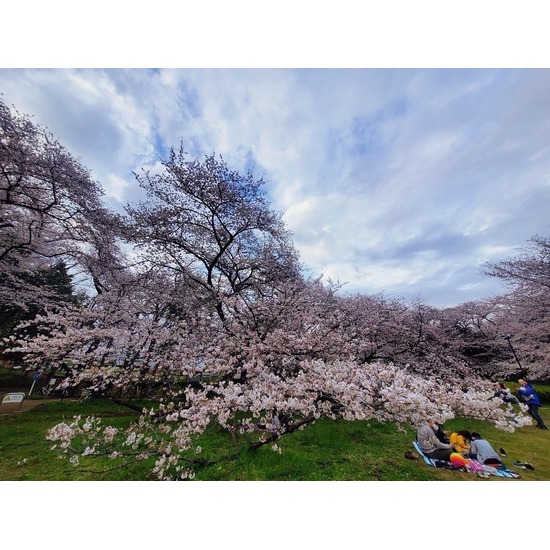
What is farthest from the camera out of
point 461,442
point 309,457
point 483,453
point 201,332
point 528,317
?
point 528,317

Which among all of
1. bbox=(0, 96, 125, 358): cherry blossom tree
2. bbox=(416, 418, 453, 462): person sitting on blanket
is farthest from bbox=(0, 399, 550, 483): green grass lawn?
bbox=(0, 96, 125, 358): cherry blossom tree

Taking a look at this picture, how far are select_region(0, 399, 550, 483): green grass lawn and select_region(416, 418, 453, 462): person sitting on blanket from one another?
0.28 meters

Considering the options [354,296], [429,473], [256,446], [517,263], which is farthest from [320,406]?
[517,263]

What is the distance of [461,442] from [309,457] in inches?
119

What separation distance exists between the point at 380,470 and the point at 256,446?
224 cm

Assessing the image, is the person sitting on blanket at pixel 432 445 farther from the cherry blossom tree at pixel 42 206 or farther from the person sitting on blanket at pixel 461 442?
the cherry blossom tree at pixel 42 206

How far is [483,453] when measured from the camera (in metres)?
4.49

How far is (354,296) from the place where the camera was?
10930 millimetres

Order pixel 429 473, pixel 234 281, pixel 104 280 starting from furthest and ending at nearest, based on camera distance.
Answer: pixel 104 280
pixel 234 281
pixel 429 473

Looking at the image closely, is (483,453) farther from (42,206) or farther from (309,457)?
(42,206)

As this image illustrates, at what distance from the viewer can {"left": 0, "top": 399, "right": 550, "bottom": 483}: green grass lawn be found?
4.11 meters

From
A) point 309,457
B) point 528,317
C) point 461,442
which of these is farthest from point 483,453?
point 528,317

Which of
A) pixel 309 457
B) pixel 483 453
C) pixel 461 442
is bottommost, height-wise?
pixel 309 457

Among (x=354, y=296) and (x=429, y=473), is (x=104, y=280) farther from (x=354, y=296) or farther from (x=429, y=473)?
(x=429, y=473)
